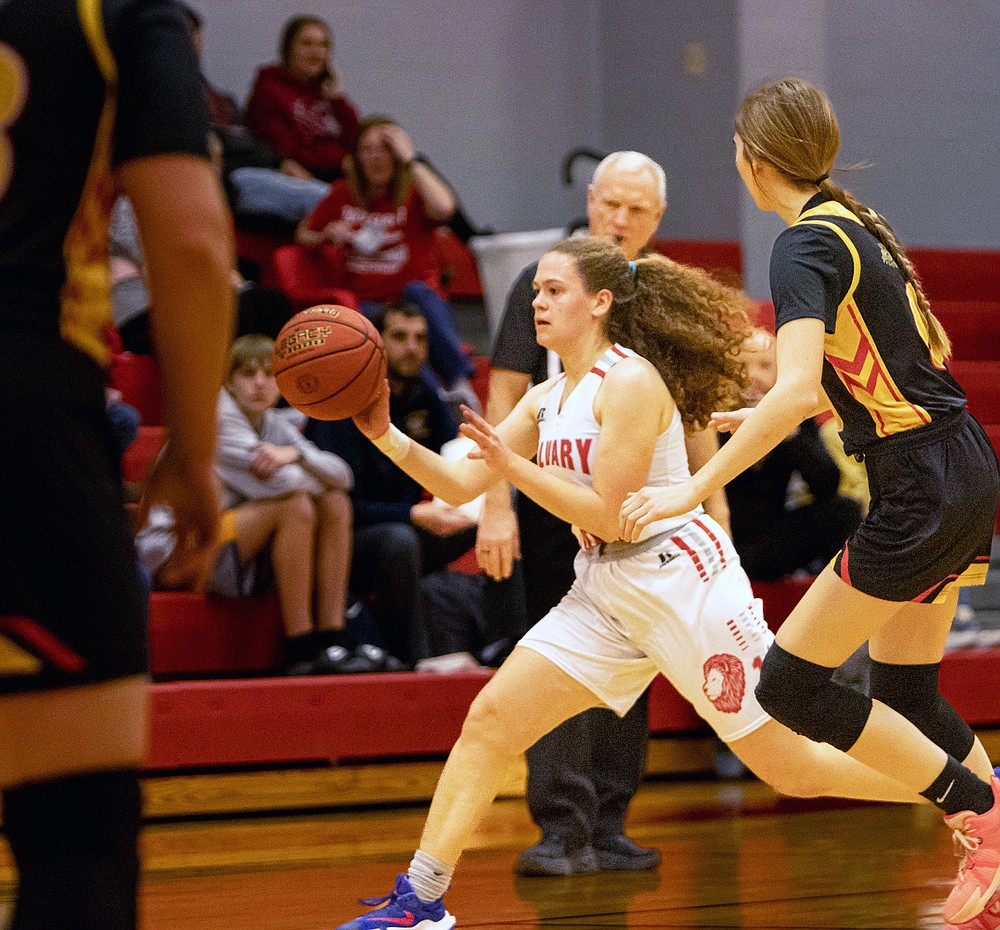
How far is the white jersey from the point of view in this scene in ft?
10.4

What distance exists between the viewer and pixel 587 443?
317 centimetres

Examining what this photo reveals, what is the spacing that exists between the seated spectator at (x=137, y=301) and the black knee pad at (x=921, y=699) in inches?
129

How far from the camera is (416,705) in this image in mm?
4848

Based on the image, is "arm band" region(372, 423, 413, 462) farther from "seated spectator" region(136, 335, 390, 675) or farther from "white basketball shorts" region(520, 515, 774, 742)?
"seated spectator" region(136, 335, 390, 675)

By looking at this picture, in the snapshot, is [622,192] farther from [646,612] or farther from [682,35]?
[682,35]

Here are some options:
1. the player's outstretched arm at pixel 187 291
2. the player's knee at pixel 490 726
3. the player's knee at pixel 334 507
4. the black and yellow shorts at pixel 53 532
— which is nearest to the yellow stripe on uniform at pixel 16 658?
the black and yellow shorts at pixel 53 532

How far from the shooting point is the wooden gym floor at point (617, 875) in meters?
3.32

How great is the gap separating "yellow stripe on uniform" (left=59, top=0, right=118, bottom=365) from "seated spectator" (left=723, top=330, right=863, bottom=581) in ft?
12.8

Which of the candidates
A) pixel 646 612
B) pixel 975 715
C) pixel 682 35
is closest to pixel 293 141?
pixel 682 35

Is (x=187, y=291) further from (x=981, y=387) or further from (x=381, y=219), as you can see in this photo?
(x=981, y=387)

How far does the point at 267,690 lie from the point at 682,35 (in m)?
5.11

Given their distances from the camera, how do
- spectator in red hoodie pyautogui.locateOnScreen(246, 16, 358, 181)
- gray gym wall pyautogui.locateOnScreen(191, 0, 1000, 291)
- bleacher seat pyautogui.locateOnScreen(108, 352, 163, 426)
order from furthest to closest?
gray gym wall pyautogui.locateOnScreen(191, 0, 1000, 291)
spectator in red hoodie pyautogui.locateOnScreen(246, 16, 358, 181)
bleacher seat pyautogui.locateOnScreen(108, 352, 163, 426)

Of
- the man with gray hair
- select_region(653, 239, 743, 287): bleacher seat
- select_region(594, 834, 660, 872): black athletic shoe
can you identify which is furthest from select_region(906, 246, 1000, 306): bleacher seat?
select_region(594, 834, 660, 872): black athletic shoe

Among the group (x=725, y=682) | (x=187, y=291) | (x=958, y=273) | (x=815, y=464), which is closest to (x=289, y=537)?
(x=815, y=464)
